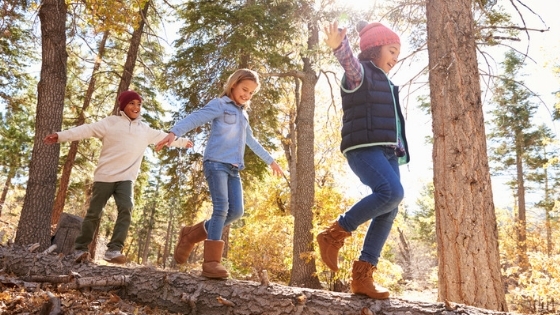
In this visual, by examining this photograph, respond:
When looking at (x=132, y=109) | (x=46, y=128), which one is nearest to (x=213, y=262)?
(x=132, y=109)

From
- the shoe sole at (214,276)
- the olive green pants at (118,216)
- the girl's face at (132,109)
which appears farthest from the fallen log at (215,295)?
the girl's face at (132,109)


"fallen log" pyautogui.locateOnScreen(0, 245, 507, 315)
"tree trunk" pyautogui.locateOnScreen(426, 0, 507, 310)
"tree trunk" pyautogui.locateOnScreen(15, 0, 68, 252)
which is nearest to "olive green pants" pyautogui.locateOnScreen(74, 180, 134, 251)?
"fallen log" pyautogui.locateOnScreen(0, 245, 507, 315)

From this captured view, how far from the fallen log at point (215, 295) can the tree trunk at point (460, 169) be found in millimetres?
822

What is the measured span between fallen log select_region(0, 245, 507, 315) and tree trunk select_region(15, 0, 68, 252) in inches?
48.0

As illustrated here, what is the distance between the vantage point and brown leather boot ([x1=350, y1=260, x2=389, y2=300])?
2.82 meters

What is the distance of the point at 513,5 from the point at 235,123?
10.4 feet

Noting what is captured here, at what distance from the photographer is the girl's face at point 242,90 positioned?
375 cm

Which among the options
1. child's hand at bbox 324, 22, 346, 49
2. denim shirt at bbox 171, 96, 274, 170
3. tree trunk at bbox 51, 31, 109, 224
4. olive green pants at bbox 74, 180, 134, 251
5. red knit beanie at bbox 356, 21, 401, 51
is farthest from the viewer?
tree trunk at bbox 51, 31, 109, 224

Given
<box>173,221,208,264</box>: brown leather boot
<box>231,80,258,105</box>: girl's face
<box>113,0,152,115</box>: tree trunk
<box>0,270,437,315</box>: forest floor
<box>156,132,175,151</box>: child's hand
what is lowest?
<box>0,270,437,315</box>: forest floor

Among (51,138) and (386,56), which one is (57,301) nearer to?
(51,138)

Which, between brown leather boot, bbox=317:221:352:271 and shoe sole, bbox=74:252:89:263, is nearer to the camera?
brown leather boot, bbox=317:221:352:271

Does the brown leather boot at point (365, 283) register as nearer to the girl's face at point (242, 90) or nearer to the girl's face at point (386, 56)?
the girl's face at point (386, 56)

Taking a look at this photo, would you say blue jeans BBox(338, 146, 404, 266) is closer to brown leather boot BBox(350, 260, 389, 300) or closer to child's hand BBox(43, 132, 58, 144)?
brown leather boot BBox(350, 260, 389, 300)

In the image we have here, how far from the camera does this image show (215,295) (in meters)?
3.08
